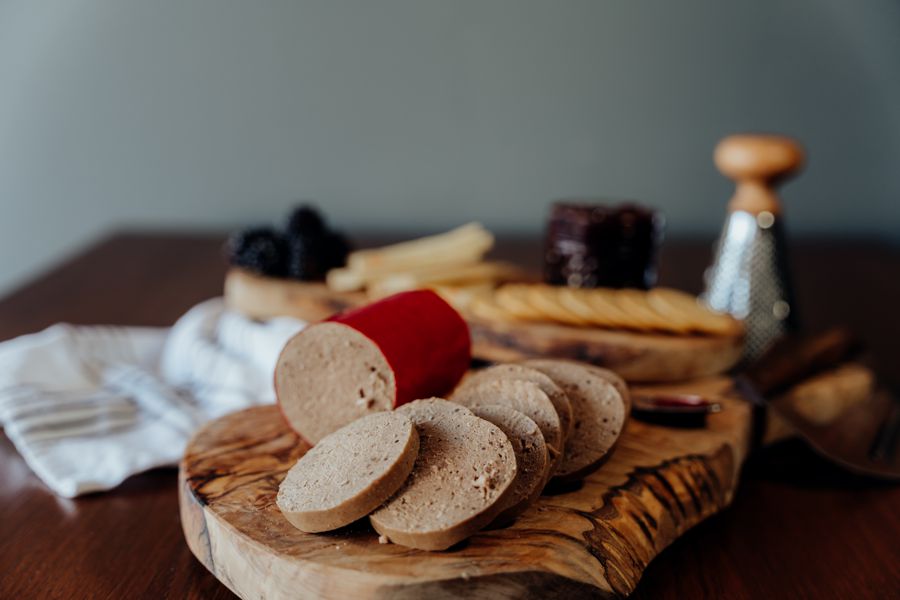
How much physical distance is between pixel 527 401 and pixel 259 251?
123 cm

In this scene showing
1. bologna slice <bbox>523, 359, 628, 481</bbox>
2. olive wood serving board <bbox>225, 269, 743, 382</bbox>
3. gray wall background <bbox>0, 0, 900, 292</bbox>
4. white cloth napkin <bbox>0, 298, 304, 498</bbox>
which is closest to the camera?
bologna slice <bbox>523, 359, 628, 481</bbox>

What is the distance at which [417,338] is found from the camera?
149cm

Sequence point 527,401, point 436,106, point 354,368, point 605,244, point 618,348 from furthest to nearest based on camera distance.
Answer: point 436,106, point 605,244, point 618,348, point 354,368, point 527,401

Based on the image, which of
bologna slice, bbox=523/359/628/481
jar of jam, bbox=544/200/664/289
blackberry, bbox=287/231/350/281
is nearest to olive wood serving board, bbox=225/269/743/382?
jar of jam, bbox=544/200/664/289

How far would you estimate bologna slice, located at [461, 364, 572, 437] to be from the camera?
4.50 feet

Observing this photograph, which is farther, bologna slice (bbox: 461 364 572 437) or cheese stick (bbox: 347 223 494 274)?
cheese stick (bbox: 347 223 494 274)

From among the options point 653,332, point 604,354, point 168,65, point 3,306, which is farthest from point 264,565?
point 168,65

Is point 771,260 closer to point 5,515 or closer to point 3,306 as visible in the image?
point 5,515

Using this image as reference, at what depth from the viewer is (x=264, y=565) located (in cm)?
114

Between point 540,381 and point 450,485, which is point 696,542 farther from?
point 450,485

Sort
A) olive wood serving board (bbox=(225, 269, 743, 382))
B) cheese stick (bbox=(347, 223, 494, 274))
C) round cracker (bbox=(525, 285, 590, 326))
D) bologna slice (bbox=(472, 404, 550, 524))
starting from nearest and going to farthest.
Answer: bologna slice (bbox=(472, 404, 550, 524)) < olive wood serving board (bbox=(225, 269, 743, 382)) < round cracker (bbox=(525, 285, 590, 326)) < cheese stick (bbox=(347, 223, 494, 274))

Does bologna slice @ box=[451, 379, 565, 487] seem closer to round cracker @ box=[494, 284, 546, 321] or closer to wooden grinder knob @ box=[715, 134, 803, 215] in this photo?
round cracker @ box=[494, 284, 546, 321]

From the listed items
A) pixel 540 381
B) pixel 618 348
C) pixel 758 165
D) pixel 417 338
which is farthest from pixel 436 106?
pixel 540 381

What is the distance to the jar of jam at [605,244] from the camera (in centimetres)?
213
